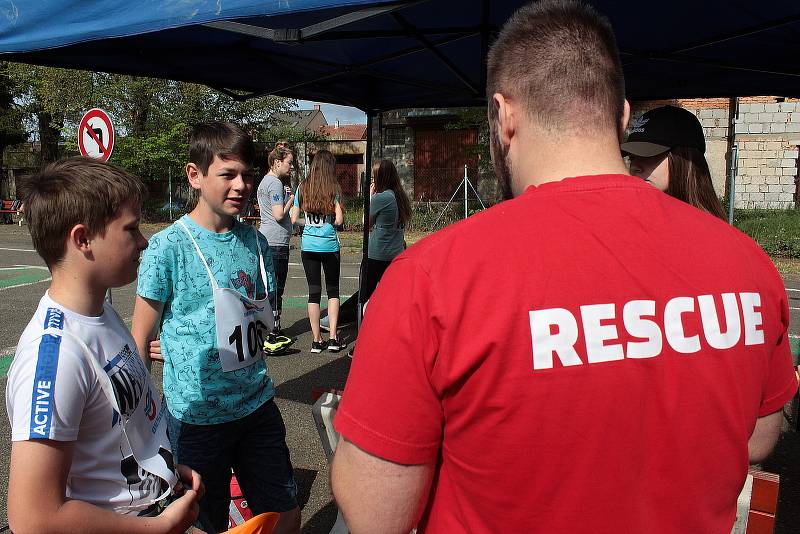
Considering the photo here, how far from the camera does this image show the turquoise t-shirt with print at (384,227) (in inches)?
244

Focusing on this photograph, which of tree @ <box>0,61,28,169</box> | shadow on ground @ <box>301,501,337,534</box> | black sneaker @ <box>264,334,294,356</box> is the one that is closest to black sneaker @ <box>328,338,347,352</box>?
black sneaker @ <box>264,334,294,356</box>

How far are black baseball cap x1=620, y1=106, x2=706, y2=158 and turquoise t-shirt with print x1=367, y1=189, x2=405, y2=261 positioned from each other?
13.0 ft

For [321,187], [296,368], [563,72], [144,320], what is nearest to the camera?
[563,72]

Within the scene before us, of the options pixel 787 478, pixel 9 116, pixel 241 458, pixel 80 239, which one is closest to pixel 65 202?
pixel 80 239

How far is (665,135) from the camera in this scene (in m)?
2.28

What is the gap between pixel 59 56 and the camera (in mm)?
3479

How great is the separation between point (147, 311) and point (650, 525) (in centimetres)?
183

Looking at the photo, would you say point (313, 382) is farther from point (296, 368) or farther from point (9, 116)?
point (9, 116)

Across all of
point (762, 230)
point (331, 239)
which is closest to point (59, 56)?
point (331, 239)

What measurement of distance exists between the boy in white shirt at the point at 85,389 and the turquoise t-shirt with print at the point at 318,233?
14.5 ft

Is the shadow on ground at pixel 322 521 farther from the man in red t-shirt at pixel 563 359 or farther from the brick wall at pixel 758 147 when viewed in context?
the brick wall at pixel 758 147

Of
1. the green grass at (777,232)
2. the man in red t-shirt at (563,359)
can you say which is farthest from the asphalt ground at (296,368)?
the green grass at (777,232)

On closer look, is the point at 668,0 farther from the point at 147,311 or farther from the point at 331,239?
the point at 331,239

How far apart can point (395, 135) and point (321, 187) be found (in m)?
23.2
